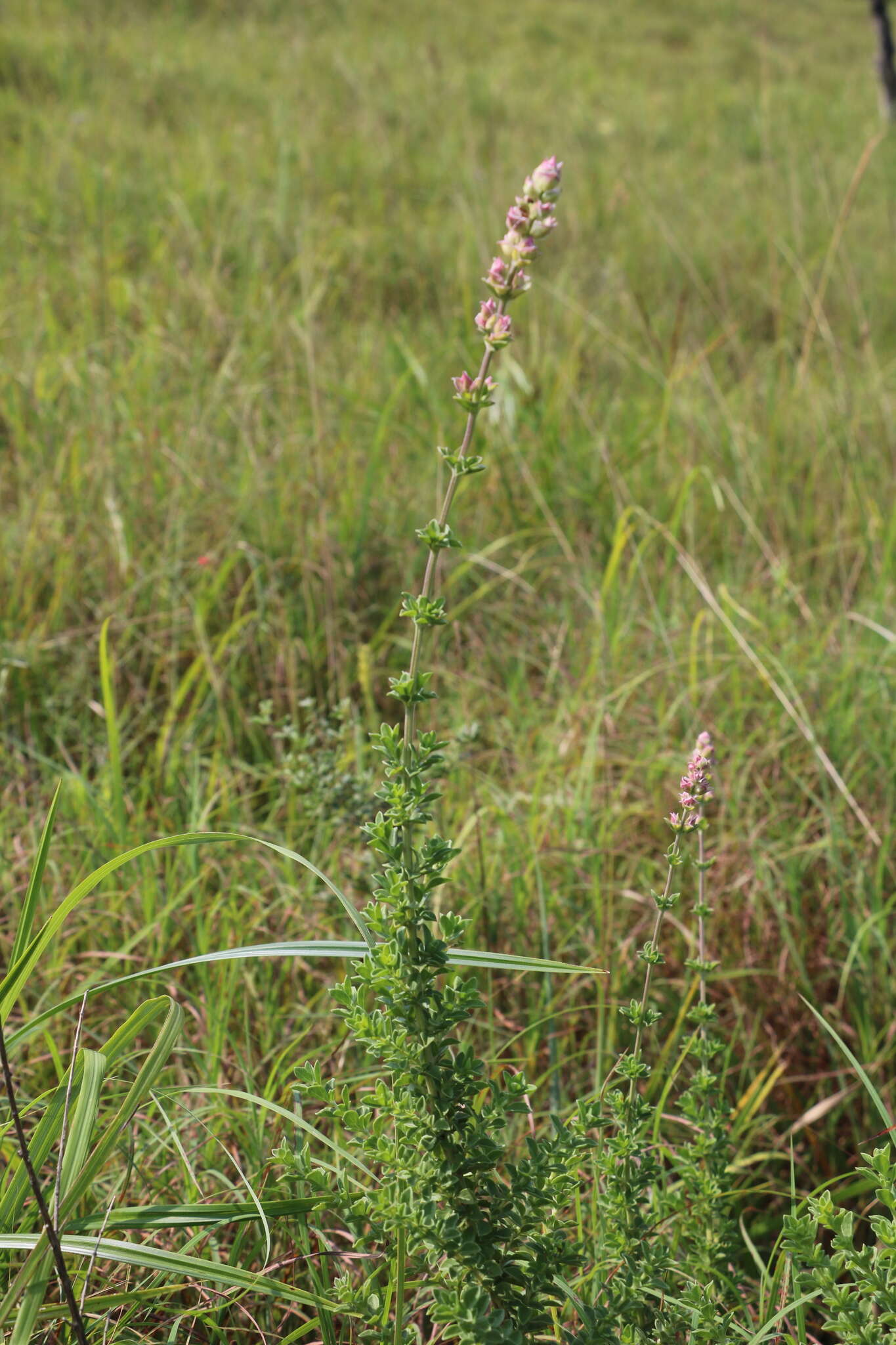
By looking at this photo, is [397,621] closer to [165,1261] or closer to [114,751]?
[114,751]

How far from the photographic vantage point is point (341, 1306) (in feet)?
2.52

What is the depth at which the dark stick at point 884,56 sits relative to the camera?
26.3 ft

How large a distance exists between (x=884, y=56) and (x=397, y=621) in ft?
28.5

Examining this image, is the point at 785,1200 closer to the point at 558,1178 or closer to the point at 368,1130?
the point at 558,1178

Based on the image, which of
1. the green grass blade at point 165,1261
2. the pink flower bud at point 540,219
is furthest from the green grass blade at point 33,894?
the pink flower bud at point 540,219

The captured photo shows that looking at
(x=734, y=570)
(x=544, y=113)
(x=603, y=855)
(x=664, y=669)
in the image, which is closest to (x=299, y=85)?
(x=544, y=113)

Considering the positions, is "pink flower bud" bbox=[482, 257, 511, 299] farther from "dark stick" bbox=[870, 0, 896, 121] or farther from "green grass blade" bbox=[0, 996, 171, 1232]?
"dark stick" bbox=[870, 0, 896, 121]

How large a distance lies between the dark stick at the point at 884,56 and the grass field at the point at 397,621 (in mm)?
4904

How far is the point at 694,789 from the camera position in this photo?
0.86 meters

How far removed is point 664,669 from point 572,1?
40.2 feet

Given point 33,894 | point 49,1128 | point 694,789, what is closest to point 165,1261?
point 49,1128

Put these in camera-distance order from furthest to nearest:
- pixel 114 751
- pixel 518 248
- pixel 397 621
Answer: pixel 397 621 → pixel 114 751 → pixel 518 248

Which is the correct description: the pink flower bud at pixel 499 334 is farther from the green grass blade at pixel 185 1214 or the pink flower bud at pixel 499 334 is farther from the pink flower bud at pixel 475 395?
the green grass blade at pixel 185 1214

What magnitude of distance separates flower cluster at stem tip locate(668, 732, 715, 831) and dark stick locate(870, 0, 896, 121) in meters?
8.75
